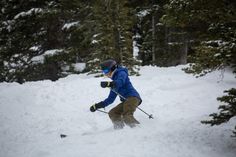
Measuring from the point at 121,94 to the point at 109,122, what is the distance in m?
1.89

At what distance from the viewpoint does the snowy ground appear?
7434mm

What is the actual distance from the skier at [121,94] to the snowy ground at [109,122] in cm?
39

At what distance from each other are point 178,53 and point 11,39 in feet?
42.2

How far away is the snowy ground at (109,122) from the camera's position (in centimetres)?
743

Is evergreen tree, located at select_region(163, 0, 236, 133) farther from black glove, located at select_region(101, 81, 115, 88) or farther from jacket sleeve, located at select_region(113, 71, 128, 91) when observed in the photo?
black glove, located at select_region(101, 81, 115, 88)

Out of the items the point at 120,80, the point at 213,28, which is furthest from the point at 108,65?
the point at 213,28

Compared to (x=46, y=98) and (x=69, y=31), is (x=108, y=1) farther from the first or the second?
(x=46, y=98)

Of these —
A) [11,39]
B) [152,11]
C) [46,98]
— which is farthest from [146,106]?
[11,39]

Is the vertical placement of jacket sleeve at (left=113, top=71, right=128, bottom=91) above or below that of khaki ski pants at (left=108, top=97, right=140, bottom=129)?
above

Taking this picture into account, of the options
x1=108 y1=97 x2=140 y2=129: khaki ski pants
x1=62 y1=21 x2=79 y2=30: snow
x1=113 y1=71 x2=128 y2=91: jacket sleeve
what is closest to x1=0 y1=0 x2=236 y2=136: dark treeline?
x1=62 y1=21 x2=79 y2=30: snow

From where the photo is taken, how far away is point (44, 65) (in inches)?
923

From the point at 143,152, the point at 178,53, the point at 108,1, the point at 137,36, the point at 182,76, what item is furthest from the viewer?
the point at 137,36

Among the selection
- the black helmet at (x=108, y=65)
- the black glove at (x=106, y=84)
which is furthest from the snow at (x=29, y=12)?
the black glove at (x=106, y=84)

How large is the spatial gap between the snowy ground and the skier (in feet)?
1.28
